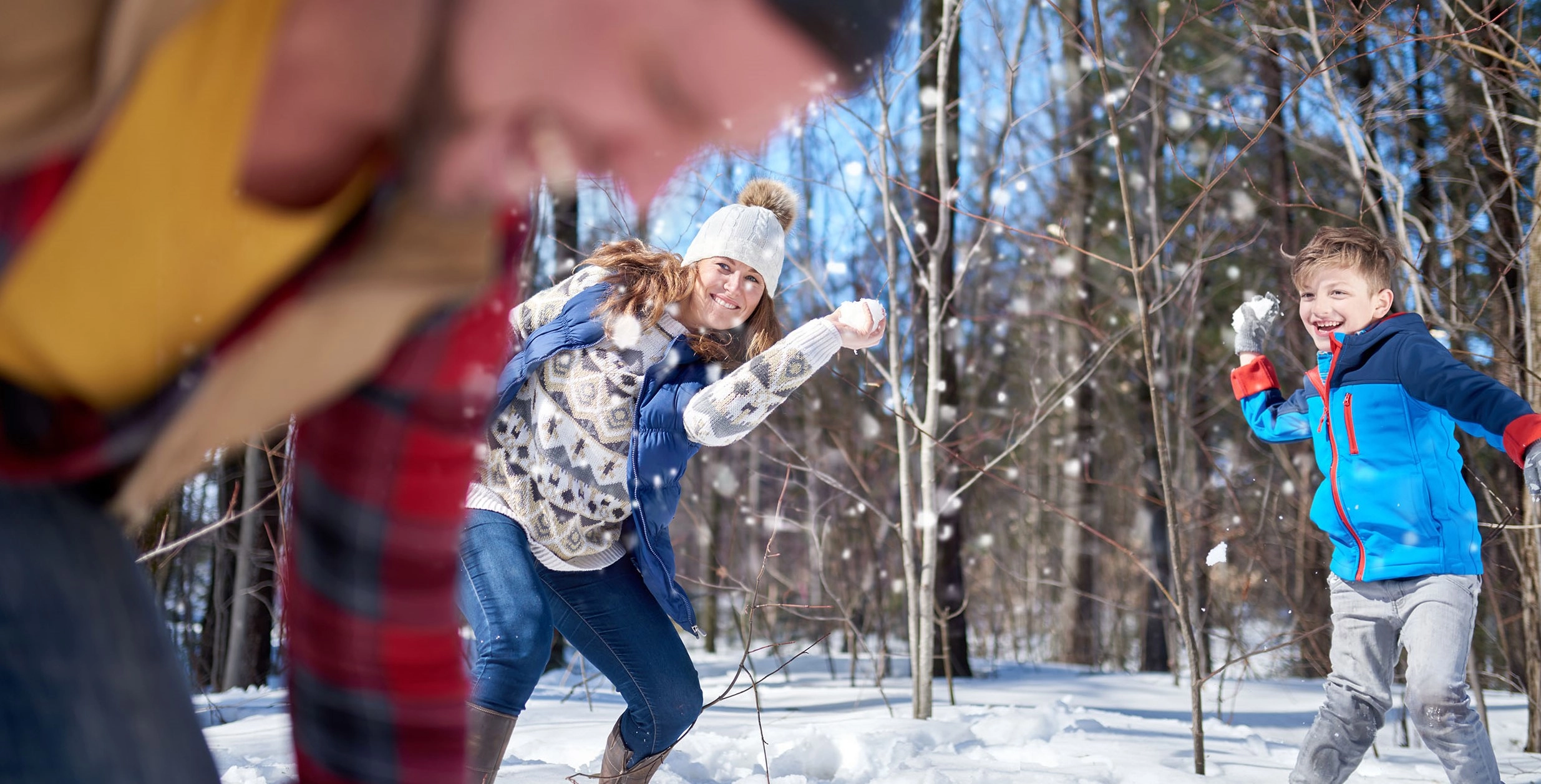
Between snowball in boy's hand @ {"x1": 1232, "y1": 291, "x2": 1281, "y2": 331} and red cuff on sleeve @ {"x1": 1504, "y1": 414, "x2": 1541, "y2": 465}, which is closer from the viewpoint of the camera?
red cuff on sleeve @ {"x1": 1504, "y1": 414, "x2": 1541, "y2": 465}

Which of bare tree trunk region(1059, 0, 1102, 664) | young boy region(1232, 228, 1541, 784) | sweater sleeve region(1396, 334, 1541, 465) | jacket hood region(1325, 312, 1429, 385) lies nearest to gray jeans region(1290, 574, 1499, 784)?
young boy region(1232, 228, 1541, 784)

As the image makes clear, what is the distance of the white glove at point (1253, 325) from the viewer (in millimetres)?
3738

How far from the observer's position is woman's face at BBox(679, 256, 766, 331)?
2.65m

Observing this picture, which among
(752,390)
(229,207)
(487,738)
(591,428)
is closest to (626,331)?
(591,428)

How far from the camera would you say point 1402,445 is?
3102mm

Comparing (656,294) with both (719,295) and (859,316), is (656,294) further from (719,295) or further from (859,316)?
(859,316)

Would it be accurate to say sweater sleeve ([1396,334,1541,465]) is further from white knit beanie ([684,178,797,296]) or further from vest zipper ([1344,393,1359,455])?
white knit beanie ([684,178,797,296])

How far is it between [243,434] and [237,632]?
19.2 feet

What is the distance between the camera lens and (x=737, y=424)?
2.36 metres

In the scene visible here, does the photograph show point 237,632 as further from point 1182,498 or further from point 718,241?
point 1182,498

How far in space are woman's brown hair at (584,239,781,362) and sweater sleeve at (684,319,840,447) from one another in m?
0.23

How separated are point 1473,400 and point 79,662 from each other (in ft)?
10.9

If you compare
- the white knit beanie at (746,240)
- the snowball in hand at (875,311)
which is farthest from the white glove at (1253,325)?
the white knit beanie at (746,240)

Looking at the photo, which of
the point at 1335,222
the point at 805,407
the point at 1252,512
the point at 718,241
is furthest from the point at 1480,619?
the point at 718,241
